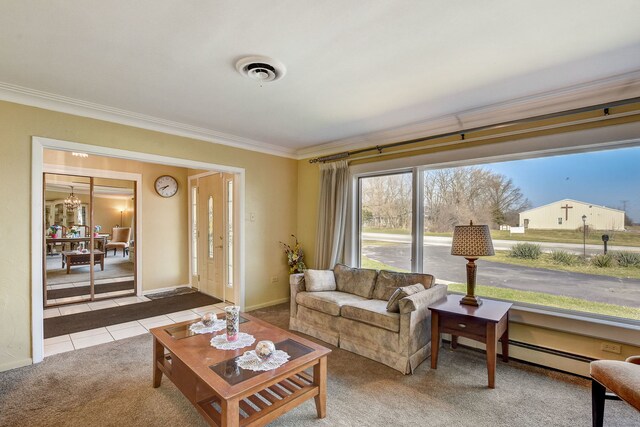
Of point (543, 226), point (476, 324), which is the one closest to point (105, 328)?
point (476, 324)

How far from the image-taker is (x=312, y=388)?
2.01 metres

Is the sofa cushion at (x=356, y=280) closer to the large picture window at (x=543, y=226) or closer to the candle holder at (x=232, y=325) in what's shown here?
the large picture window at (x=543, y=226)

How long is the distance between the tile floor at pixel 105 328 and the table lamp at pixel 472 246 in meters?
3.48

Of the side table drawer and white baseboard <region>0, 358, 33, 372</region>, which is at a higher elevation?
the side table drawer

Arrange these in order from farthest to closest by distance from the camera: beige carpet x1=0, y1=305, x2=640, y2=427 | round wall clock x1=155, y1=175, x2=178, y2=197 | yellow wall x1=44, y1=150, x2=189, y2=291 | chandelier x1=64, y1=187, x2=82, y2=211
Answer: round wall clock x1=155, y1=175, x2=178, y2=197 → yellow wall x1=44, y1=150, x2=189, y2=291 → chandelier x1=64, y1=187, x2=82, y2=211 → beige carpet x1=0, y1=305, x2=640, y2=427

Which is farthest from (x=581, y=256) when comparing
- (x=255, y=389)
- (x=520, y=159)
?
(x=255, y=389)

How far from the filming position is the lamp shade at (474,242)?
2.71m

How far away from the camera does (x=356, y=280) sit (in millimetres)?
3617

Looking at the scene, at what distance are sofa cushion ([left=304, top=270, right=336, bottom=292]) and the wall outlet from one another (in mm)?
2558

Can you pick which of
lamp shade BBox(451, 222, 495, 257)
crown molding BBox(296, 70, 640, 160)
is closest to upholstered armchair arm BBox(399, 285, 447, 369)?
lamp shade BBox(451, 222, 495, 257)

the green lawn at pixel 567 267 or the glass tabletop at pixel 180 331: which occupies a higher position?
the green lawn at pixel 567 267

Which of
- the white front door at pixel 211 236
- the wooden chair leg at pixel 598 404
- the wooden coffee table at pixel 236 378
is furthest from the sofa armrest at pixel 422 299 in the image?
the white front door at pixel 211 236

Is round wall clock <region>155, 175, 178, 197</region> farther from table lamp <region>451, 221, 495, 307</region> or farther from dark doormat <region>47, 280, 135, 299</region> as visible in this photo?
table lamp <region>451, 221, 495, 307</region>

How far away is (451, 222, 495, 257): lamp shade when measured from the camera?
2713 millimetres
